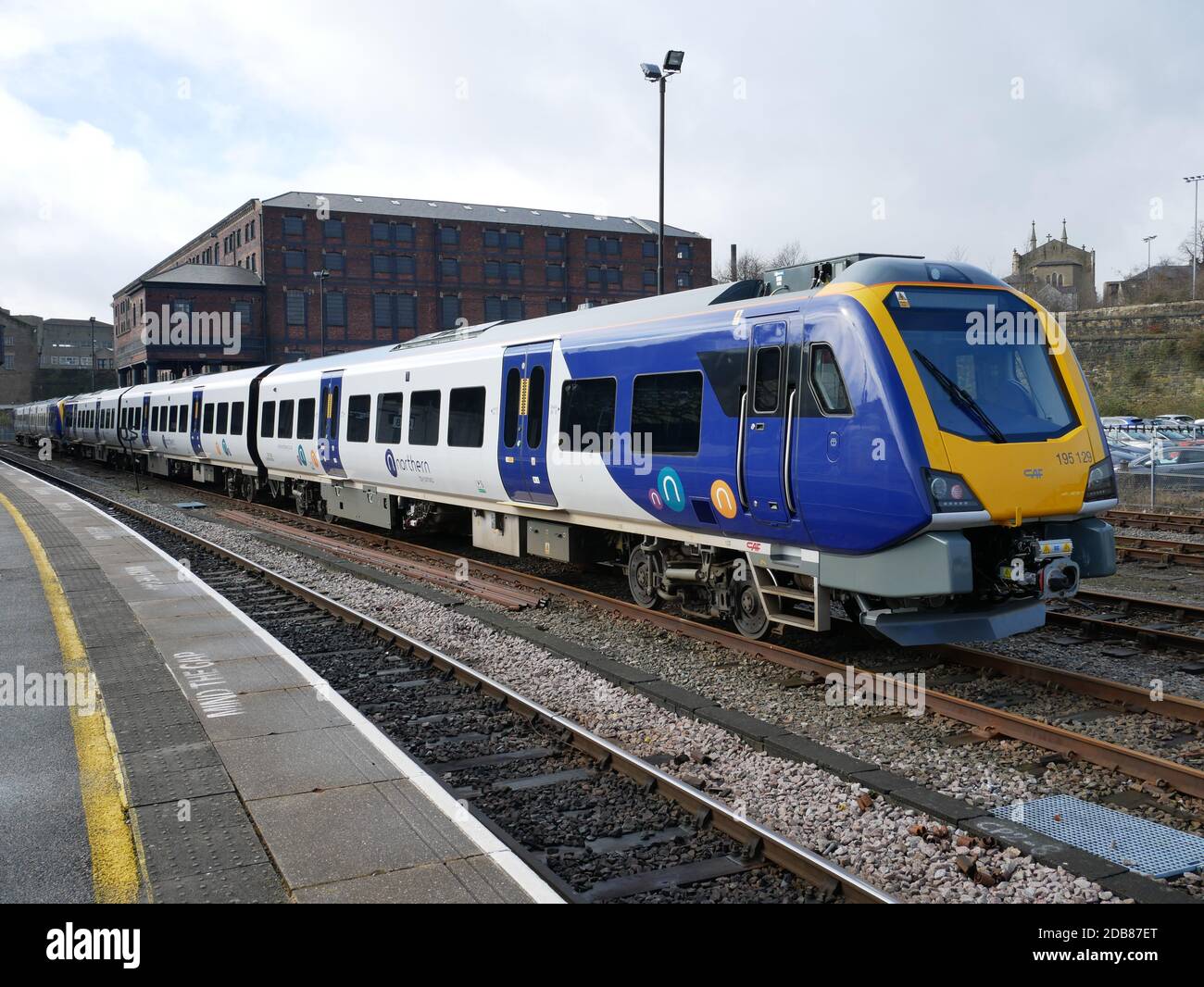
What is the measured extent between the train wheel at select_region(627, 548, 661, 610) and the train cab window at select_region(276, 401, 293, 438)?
11.8 m

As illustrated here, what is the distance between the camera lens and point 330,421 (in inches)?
730

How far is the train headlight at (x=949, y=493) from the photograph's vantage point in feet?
23.8

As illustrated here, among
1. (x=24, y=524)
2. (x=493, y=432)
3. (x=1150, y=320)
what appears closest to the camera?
(x=493, y=432)

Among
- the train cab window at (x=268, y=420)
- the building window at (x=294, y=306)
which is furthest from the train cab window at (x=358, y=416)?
the building window at (x=294, y=306)

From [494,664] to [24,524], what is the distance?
1435 centimetres

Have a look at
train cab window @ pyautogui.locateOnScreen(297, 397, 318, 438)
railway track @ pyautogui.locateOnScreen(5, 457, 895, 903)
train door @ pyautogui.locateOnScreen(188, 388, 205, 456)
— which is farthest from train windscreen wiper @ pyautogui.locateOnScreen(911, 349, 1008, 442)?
train door @ pyautogui.locateOnScreen(188, 388, 205, 456)

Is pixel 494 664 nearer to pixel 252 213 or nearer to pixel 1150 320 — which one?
pixel 1150 320

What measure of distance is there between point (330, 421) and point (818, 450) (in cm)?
1263

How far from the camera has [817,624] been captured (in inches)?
327

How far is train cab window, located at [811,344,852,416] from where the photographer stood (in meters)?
7.69

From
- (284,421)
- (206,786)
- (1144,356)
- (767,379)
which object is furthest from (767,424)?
(1144,356)

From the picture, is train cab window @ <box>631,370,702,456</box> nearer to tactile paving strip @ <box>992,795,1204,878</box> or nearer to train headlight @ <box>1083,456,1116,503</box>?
train headlight @ <box>1083,456,1116,503</box>
